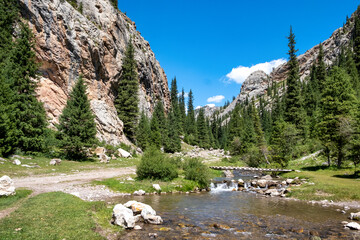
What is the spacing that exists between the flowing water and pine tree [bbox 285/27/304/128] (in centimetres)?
4359

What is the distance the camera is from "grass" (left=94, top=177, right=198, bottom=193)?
58.9 feet

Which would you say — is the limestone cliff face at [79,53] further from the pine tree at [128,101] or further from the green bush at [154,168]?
the green bush at [154,168]

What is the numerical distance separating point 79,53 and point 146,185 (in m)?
36.9

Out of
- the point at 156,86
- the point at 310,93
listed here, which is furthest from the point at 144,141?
the point at 310,93

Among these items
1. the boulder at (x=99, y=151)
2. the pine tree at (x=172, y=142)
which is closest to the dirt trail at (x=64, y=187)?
the boulder at (x=99, y=151)

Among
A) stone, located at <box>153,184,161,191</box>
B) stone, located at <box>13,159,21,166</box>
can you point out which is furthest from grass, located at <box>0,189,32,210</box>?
stone, located at <box>13,159,21,166</box>

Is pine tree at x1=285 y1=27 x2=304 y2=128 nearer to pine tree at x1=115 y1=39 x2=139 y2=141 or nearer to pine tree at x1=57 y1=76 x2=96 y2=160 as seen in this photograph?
pine tree at x1=115 y1=39 x2=139 y2=141

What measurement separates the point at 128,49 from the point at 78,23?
18.6 metres

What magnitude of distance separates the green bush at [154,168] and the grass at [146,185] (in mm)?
890

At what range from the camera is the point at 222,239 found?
873 cm

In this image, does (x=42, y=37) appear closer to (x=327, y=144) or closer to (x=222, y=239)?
(x=222, y=239)

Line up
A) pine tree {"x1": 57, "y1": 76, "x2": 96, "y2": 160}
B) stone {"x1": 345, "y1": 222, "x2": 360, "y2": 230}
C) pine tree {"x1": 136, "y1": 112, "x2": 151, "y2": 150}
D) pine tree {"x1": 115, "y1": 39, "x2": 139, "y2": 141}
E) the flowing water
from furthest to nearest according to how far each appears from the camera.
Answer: pine tree {"x1": 115, "y1": 39, "x2": 139, "y2": 141}
pine tree {"x1": 136, "y1": 112, "x2": 151, "y2": 150}
pine tree {"x1": 57, "y1": 76, "x2": 96, "y2": 160}
stone {"x1": 345, "y1": 222, "x2": 360, "y2": 230}
the flowing water

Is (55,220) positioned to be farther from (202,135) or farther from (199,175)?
(202,135)

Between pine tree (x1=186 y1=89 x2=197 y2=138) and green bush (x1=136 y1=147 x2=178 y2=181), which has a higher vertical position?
pine tree (x1=186 y1=89 x2=197 y2=138)
